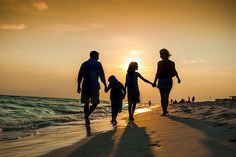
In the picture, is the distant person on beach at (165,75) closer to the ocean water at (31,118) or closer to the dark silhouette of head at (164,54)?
the dark silhouette of head at (164,54)

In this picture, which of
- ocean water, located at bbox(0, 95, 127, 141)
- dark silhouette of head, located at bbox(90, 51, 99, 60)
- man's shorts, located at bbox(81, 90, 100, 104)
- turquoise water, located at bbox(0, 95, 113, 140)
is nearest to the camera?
man's shorts, located at bbox(81, 90, 100, 104)

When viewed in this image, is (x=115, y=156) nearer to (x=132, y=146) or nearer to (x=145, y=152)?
(x=145, y=152)

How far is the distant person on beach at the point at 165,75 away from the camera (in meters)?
9.80

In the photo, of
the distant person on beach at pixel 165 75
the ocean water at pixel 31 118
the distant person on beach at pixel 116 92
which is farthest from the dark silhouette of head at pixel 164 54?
the ocean water at pixel 31 118

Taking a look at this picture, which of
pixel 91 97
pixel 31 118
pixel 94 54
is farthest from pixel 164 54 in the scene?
pixel 31 118

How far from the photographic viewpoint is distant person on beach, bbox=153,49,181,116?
9.80 meters

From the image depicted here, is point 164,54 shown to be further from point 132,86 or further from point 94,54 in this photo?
point 94,54

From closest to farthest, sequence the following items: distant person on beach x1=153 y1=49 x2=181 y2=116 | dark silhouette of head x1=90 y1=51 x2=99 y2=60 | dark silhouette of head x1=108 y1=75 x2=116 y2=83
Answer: dark silhouette of head x1=90 y1=51 x2=99 y2=60 < distant person on beach x1=153 y1=49 x2=181 y2=116 < dark silhouette of head x1=108 y1=75 x2=116 y2=83

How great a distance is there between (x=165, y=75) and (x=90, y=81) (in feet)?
9.00

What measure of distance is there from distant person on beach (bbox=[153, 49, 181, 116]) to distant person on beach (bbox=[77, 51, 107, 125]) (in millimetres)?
2178

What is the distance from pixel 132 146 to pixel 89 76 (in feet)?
15.7

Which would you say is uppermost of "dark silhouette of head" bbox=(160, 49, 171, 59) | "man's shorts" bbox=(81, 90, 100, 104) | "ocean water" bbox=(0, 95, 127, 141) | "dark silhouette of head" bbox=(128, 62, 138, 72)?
"dark silhouette of head" bbox=(160, 49, 171, 59)

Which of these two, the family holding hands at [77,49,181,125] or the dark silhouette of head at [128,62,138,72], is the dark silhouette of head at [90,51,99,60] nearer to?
the family holding hands at [77,49,181,125]

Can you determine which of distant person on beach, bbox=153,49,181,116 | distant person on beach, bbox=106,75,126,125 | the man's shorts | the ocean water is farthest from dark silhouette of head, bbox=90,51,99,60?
the ocean water
